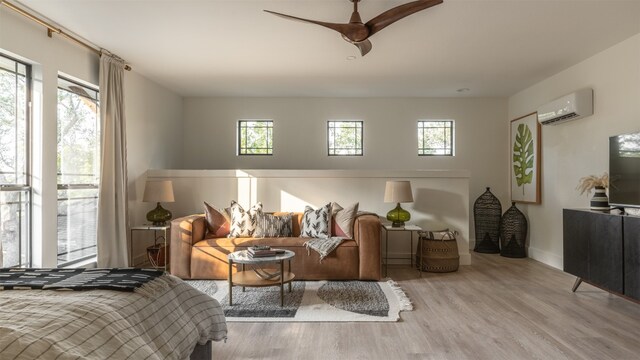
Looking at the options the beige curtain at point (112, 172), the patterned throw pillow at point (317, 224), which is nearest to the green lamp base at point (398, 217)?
the patterned throw pillow at point (317, 224)

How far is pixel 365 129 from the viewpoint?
688 centimetres

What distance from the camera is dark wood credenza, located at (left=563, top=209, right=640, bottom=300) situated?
328 centimetres

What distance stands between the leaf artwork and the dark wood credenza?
2.01 m

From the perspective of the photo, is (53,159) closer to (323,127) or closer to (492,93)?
(323,127)

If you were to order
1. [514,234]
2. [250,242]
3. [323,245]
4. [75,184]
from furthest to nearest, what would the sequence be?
[514,234], [250,242], [323,245], [75,184]

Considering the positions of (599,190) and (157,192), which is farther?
(157,192)

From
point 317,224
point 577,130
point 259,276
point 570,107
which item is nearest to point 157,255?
point 259,276

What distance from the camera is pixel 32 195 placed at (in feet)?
11.7

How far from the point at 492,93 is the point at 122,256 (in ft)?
19.6

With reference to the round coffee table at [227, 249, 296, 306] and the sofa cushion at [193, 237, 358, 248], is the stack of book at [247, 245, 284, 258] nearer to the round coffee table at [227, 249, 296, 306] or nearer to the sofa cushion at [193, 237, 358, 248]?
the round coffee table at [227, 249, 296, 306]

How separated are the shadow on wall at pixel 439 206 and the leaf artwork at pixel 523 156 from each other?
4.59 ft

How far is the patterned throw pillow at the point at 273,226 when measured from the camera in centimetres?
479

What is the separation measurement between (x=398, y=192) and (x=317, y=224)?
3.69ft

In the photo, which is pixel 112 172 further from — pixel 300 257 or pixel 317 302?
pixel 317 302
